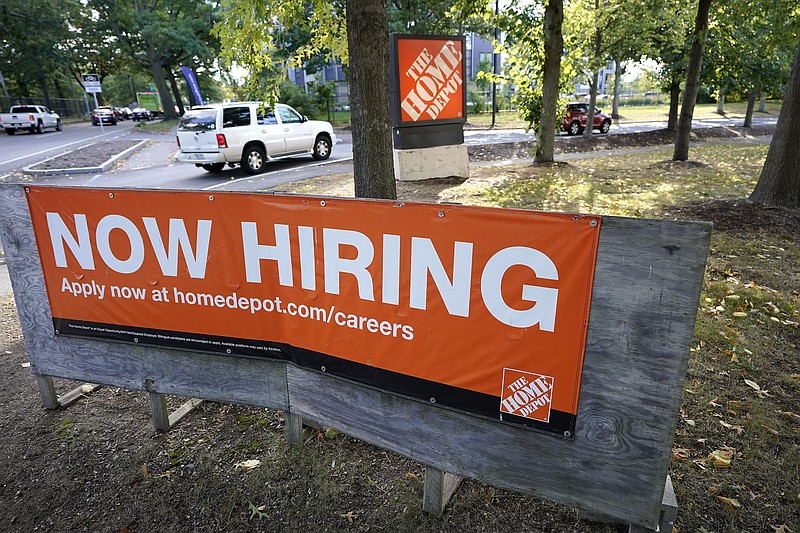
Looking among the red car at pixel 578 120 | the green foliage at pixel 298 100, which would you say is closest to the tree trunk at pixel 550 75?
the red car at pixel 578 120

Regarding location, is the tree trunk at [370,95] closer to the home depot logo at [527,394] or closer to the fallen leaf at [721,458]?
the home depot logo at [527,394]

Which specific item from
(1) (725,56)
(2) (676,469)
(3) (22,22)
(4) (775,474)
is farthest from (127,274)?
(3) (22,22)

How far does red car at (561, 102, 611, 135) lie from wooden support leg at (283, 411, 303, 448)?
25.7m

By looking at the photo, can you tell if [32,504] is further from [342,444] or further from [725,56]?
[725,56]

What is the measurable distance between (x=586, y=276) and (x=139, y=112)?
193ft

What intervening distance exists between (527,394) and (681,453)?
61.0 inches

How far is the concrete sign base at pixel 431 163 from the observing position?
1191cm

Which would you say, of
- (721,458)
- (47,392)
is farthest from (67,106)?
(721,458)

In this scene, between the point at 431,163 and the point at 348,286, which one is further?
the point at 431,163

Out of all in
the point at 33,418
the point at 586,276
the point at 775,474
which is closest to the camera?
the point at 586,276

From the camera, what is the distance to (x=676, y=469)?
3.01m

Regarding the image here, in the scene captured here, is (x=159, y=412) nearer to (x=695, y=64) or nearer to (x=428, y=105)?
(x=428, y=105)

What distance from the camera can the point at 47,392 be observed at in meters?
3.68

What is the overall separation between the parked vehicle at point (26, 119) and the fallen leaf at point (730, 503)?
39.9 metres
